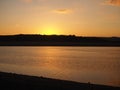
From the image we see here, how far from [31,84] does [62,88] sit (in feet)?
4.49

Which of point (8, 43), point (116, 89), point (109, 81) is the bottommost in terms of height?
point (8, 43)

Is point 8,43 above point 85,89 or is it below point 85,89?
below

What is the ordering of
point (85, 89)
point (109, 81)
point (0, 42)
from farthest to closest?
point (0, 42), point (109, 81), point (85, 89)

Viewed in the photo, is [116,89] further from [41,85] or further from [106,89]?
[41,85]

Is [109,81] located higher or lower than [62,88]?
lower

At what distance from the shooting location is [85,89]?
12.2 m

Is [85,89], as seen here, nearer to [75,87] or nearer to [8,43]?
Answer: [75,87]

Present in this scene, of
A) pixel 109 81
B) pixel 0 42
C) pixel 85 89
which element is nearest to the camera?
pixel 85 89

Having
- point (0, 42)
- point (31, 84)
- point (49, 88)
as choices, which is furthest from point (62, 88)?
point (0, 42)

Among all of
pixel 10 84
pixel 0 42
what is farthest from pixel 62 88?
pixel 0 42

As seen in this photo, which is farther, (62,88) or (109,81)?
(109,81)

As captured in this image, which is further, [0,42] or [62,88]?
[0,42]

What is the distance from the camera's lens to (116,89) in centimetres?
1275

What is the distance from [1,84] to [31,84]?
4.02 ft
